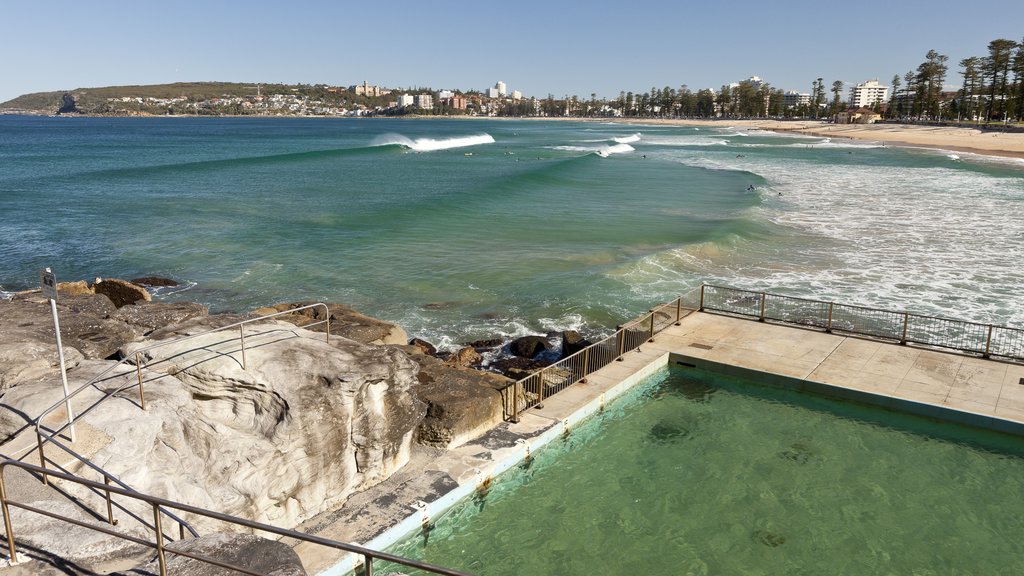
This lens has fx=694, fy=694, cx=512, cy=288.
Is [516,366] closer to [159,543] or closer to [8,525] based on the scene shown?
[159,543]

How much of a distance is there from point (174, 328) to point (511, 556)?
6.47 metres

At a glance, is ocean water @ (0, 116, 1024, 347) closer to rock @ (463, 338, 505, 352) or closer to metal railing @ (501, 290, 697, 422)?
rock @ (463, 338, 505, 352)

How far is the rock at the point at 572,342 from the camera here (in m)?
18.2

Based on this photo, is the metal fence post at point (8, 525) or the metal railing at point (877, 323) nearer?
the metal fence post at point (8, 525)

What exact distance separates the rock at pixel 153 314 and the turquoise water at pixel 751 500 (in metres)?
8.54

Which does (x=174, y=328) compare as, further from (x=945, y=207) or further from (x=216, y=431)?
(x=945, y=207)

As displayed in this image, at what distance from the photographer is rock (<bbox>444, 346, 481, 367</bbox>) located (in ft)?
57.3

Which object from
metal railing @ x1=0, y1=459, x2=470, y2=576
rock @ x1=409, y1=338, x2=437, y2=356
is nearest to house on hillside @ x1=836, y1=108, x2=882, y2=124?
rock @ x1=409, y1=338, x2=437, y2=356

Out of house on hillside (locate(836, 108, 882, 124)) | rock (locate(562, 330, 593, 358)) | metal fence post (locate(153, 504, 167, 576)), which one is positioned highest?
house on hillside (locate(836, 108, 882, 124))

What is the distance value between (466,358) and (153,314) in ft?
24.4

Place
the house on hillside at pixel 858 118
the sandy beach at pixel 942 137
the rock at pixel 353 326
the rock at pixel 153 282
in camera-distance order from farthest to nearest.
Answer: the house on hillside at pixel 858 118 → the sandy beach at pixel 942 137 → the rock at pixel 153 282 → the rock at pixel 353 326

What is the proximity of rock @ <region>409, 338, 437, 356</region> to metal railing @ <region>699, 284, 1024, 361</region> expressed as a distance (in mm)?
7453

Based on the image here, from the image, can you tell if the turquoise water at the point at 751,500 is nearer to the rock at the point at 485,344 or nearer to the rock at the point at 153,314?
the rock at the point at 485,344

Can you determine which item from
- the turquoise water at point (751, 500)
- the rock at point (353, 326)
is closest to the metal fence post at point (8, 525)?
the turquoise water at point (751, 500)
